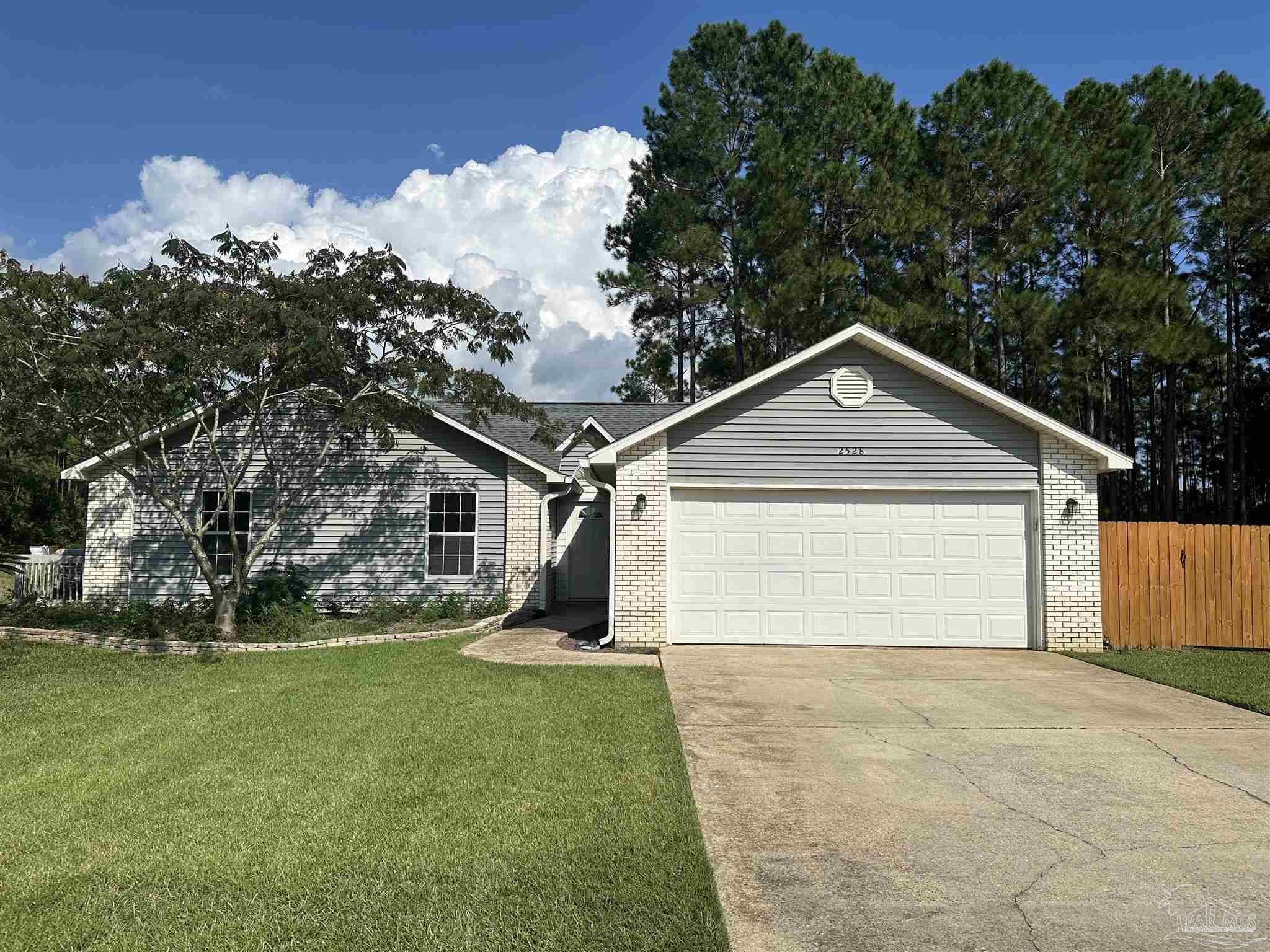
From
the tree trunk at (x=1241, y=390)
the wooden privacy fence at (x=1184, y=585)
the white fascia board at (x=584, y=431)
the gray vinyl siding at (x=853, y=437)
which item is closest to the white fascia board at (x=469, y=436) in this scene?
the white fascia board at (x=584, y=431)

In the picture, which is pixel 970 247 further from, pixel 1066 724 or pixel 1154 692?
pixel 1066 724

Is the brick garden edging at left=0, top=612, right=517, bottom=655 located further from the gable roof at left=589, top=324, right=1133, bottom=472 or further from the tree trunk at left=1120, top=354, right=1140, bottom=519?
the tree trunk at left=1120, top=354, right=1140, bottom=519

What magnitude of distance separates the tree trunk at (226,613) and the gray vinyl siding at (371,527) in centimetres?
282

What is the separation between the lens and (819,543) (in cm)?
1245

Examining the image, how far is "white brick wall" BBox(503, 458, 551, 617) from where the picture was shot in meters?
15.8

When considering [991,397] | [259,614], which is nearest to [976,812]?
[991,397]

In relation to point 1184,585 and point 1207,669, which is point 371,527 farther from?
point 1184,585

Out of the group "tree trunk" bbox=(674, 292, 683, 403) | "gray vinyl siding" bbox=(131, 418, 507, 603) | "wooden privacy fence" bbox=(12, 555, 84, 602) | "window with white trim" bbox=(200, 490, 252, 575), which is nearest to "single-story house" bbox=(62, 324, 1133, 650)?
"gray vinyl siding" bbox=(131, 418, 507, 603)

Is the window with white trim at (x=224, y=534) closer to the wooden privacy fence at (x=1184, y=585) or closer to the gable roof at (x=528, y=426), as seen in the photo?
the gable roof at (x=528, y=426)

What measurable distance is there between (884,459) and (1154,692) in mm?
4564

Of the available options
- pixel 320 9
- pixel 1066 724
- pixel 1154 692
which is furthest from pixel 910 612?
pixel 320 9

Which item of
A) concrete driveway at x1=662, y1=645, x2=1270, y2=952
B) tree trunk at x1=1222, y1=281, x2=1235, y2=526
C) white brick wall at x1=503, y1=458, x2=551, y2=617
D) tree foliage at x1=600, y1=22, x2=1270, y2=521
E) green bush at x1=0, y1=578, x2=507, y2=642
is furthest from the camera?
tree trunk at x1=1222, y1=281, x2=1235, y2=526

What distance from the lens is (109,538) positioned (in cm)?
1595

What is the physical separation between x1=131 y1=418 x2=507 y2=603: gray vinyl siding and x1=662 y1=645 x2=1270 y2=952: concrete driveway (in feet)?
25.1
